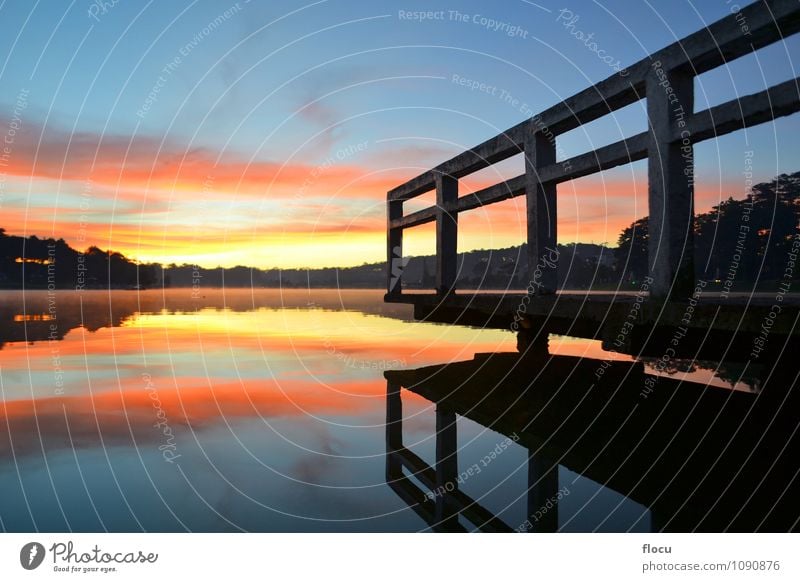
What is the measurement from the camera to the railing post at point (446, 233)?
36.2 ft

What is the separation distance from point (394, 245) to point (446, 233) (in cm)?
324

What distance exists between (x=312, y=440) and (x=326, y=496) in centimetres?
248

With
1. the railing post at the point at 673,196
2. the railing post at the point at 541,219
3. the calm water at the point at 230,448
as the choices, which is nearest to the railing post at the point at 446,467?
the calm water at the point at 230,448


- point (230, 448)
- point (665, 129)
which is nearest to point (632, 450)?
point (665, 129)

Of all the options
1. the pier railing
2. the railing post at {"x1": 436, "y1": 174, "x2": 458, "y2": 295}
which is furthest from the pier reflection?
the railing post at {"x1": 436, "y1": 174, "x2": 458, "y2": 295}

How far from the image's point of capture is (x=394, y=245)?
47.2 ft

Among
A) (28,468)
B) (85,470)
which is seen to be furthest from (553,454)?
(28,468)

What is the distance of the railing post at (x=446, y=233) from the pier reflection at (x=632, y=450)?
2208 mm

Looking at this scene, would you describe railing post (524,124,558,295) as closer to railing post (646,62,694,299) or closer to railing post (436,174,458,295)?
railing post (646,62,694,299)

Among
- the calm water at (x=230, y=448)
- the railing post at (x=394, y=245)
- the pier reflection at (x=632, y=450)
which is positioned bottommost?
the calm water at (x=230, y=448)

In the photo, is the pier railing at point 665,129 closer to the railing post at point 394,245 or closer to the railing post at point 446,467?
the railing post at point 446,467

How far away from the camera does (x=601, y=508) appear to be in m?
6.11

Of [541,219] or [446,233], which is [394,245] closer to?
[446,233]

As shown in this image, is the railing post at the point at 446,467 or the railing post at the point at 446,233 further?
the railing post at the point at 446,233
